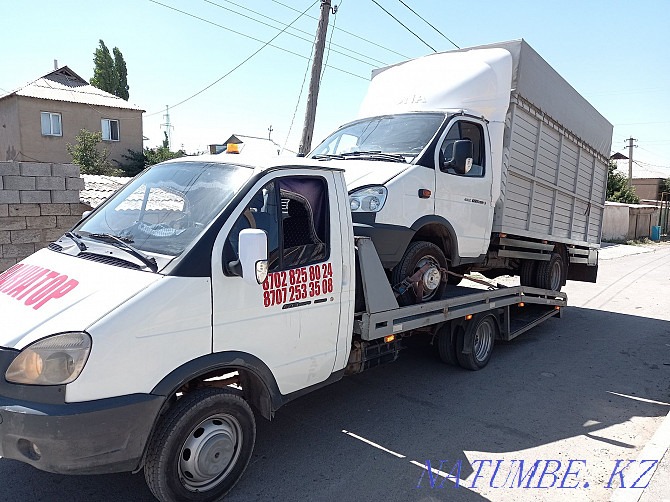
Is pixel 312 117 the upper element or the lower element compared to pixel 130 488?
upper

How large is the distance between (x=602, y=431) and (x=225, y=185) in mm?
3917

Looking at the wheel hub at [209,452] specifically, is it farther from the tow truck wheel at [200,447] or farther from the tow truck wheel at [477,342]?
the tow truck wheel at [477,342]

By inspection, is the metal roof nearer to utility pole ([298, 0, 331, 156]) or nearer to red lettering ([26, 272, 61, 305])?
utility pole ([298, 0, 331, 156])

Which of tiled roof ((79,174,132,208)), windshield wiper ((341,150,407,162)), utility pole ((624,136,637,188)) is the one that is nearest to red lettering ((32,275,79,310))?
windshield wiper ((341,150,407,162))

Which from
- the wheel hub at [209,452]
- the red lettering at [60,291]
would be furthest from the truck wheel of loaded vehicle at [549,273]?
the red lettering at [60,291]

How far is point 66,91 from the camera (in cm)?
2642

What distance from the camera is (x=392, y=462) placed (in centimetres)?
387

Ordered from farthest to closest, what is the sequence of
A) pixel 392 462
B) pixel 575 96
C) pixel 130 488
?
pixel 575 96
pixel 392 462
pixel 130 488

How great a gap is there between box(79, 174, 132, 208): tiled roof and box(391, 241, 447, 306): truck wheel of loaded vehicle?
470cm

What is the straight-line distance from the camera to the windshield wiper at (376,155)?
5.05 metres

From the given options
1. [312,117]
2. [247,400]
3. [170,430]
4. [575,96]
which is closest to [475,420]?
[247,400]

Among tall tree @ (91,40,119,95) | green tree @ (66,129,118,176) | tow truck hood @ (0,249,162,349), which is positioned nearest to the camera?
tow truck hood @ (0,249,162,349)

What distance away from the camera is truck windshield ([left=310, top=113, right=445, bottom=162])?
17.3 ft

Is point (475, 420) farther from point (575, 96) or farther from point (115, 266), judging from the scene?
point (575, 96)
